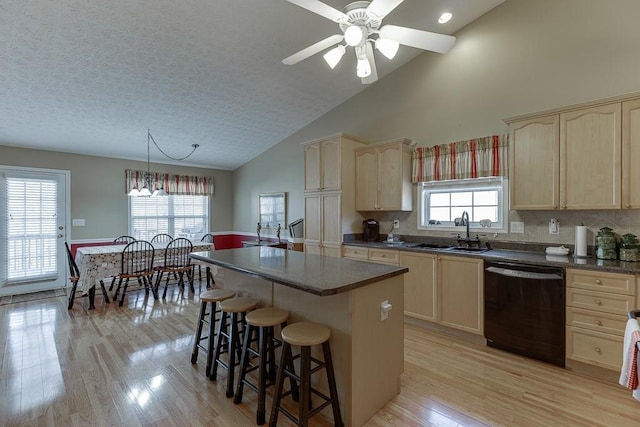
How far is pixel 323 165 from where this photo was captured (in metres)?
4.37

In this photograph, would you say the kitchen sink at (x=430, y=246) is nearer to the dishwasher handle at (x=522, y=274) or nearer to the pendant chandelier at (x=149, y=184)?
the dishwasher handle at (x=522, y=274)

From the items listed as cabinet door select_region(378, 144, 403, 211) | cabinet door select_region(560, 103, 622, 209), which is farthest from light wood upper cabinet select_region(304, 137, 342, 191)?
cabinet door select_region(560, 103, 622, 209)

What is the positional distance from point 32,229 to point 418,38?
624 cm

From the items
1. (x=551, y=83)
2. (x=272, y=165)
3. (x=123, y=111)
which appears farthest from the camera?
(x=272, y=165)

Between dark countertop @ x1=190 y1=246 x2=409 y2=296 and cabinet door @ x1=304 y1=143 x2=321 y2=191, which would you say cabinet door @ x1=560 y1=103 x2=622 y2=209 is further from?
cabinet door @ x1=304 y1=143 x2=321 y2=191

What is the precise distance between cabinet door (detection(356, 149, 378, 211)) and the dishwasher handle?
5.56 feet

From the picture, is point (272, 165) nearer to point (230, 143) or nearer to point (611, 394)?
point (230, 143)

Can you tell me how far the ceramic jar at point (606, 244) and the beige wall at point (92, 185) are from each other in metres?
6.98

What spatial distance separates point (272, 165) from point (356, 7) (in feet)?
14.4

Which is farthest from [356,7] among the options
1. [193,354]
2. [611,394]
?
[611,394]

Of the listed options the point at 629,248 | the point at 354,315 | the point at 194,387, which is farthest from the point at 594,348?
the point at 194,387

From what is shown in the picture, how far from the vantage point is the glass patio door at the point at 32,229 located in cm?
470

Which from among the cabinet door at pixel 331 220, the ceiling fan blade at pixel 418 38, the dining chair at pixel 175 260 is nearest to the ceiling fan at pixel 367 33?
the ceiling fan blade at pixel 418 38

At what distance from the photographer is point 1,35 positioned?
2.61 meters
